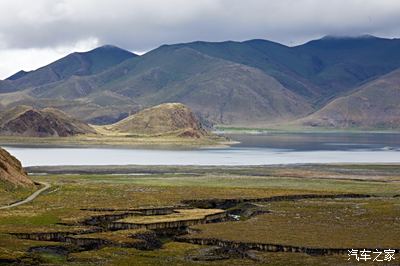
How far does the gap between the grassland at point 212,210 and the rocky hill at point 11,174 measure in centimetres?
567

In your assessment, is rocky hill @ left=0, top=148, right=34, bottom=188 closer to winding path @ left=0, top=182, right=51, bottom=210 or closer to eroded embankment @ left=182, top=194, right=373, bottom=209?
winding path @ left=0, top=182, right=51, bottom=210

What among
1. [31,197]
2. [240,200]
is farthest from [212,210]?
[31,197]

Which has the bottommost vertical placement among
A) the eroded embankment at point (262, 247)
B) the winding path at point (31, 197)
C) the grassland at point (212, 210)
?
the eroded embankment at point (262, 247)

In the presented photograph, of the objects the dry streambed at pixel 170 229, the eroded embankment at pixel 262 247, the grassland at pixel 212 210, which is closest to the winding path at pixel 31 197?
the grassland at pixel 212 210

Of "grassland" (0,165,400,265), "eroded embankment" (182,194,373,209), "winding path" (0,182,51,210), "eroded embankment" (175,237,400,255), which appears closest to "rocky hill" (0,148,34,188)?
"winding path" (0,182,51,210)

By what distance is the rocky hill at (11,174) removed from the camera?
4208 inches

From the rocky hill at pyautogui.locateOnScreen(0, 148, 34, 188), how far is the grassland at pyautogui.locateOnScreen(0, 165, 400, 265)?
567 cm

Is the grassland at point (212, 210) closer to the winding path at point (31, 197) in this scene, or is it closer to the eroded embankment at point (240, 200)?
the winding path at point (31, 197)

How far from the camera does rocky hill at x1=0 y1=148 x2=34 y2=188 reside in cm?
10688

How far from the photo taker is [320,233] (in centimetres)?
7131

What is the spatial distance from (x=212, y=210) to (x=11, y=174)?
37.2m

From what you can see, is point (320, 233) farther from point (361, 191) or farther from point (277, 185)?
point (277, 185)

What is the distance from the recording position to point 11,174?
4350 inches

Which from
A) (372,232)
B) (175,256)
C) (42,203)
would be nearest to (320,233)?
(372,232)
